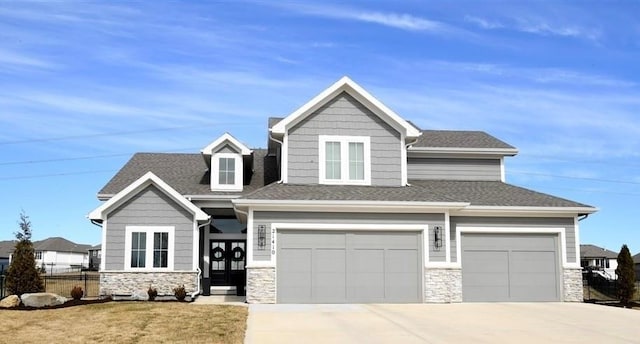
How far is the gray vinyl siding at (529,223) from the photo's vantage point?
21.8m

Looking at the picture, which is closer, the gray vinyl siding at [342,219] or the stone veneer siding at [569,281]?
the gray vinyl siding at [342,219]

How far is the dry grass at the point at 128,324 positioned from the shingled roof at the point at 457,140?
1165 cm

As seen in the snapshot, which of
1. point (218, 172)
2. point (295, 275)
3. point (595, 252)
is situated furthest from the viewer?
point (595, 252)

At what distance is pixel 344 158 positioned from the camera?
22.3m

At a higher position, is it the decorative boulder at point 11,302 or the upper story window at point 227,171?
the upper story window at point 227,171

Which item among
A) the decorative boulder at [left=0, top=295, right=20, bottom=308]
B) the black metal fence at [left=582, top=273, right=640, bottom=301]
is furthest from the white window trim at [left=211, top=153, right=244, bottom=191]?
the black metal fence at [left=582, top=273, right=640, bottom=301]

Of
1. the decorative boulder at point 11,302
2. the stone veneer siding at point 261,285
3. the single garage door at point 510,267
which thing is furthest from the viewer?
the single garage door at point 510,267

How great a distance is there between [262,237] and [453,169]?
9.44 metres

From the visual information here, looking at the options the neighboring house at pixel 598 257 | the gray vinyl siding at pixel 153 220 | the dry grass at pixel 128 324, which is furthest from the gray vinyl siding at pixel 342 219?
the neighboring house at pixel 598 257

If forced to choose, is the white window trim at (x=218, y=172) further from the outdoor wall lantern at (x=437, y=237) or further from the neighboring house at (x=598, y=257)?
the neighboring house at (x=598, y=257)

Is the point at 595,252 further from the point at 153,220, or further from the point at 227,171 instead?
the point at 153,220

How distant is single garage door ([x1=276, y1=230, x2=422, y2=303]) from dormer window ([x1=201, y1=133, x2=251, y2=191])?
18.9 ft

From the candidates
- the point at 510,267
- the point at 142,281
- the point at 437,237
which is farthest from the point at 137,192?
the point at 510,267

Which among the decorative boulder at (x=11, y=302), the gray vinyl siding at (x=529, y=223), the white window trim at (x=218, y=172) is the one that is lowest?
the decorative boulder at (x=11, y=302)
